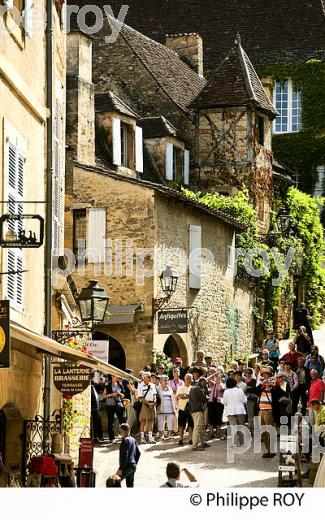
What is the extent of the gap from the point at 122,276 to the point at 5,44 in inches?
710

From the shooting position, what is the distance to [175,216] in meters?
36.0

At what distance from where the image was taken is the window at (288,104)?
171 feet

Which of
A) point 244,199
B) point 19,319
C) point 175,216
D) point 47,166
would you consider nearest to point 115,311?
point 175,216

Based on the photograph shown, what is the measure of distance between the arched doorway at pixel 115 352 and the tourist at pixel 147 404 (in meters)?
7.90

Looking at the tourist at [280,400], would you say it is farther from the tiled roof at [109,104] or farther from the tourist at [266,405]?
the tiled roof at [109,104]

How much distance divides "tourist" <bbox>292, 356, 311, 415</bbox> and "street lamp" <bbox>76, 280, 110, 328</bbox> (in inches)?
257

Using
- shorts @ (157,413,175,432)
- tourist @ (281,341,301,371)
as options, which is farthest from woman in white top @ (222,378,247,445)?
tourist @ (281,341,301,371)

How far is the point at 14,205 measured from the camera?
16.7 meters

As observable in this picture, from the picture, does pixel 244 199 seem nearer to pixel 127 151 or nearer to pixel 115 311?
pixel 127 151

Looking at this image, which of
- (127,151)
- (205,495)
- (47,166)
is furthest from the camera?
(127,151)

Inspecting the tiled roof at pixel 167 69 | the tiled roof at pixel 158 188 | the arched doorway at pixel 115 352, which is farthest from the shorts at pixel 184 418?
the tiled roof at pixel 167 69

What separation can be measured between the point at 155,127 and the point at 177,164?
141cm

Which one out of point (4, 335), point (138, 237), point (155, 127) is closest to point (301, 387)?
point (138, 237)

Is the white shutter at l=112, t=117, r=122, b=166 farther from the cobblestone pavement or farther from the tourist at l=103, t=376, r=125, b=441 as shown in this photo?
the cobblestone pavement
